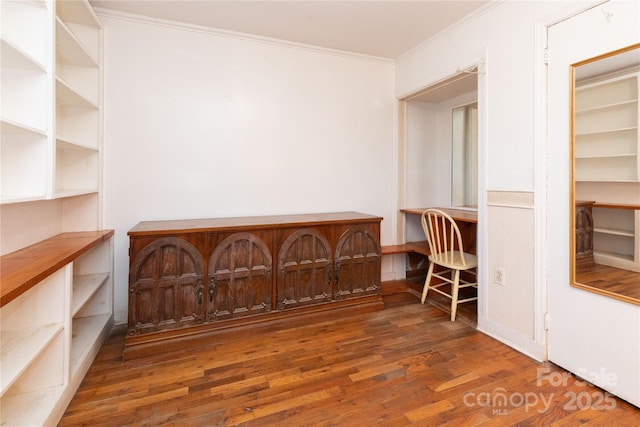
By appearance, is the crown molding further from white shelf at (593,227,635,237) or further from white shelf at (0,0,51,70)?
white shelf at (593,227,635,237)

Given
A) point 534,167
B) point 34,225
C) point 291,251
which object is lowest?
point 291,251

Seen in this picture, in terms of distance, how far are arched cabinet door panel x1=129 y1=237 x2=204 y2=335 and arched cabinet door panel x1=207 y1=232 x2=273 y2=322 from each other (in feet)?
0.33

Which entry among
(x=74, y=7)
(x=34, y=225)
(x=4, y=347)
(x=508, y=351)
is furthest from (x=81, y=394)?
(x=508, y=351)

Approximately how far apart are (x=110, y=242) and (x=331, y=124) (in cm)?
227

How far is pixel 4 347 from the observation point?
146 cm

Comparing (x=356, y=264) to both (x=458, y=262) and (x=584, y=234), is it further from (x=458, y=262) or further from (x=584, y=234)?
(x=584, y=234)

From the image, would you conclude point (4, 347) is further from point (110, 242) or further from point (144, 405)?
point (110, 242)

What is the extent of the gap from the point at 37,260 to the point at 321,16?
2519 mm

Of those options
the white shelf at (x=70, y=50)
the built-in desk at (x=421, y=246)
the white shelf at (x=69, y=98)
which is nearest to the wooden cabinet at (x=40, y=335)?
the white shelf at (x=69, y=98)

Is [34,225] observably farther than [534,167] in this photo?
No

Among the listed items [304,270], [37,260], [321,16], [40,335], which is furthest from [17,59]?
[304,270]

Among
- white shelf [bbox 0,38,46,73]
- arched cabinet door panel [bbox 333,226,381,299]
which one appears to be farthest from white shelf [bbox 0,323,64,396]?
arched cabinet door panel [bbox 333,226,381,299]

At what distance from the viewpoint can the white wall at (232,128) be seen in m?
2.59

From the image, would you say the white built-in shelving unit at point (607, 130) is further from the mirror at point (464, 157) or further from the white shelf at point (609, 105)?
the mirror at point (464, 157)
